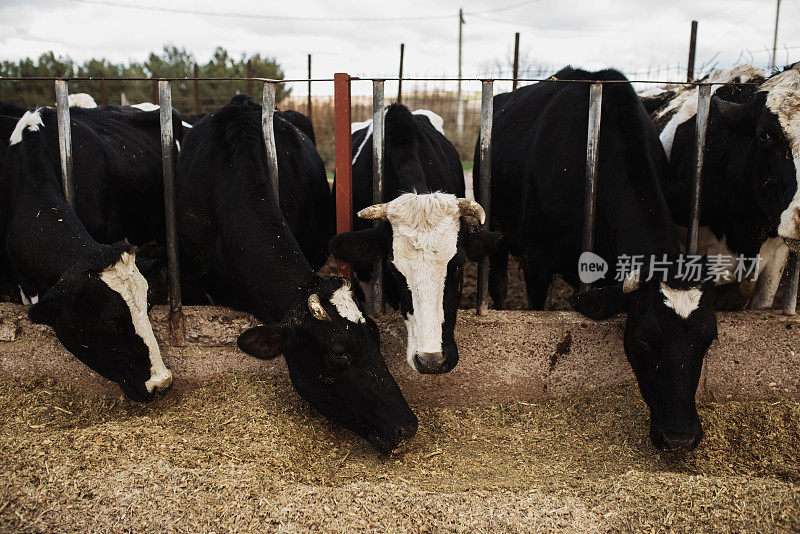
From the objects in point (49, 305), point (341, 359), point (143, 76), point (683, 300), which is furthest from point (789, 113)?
point (143, 76)

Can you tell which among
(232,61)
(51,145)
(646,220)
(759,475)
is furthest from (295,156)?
(232,61)

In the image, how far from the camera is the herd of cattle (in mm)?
3387

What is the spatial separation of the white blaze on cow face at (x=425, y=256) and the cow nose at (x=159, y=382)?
4.67 ft

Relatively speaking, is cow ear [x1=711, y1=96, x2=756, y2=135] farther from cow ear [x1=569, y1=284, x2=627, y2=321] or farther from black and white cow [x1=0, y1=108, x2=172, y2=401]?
black and white cow [x1=0, y1=108, x2=172, y2=401]

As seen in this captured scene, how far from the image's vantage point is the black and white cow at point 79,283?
11.4ft

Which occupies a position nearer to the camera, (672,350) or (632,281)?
(672,350)

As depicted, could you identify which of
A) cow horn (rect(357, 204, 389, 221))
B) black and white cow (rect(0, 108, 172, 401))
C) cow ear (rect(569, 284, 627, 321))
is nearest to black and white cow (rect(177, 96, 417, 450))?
cow horn (rect(357, 204, 389, 221))

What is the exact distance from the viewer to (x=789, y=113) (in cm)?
367

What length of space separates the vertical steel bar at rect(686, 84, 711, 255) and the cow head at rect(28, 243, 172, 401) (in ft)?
11.0

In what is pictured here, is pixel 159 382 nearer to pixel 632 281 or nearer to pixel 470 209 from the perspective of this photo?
pixel 470 209

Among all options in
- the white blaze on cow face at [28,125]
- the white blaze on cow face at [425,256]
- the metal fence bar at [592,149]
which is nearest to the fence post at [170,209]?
the white blaze on cow face at [28,125]

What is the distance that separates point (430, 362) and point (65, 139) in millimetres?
2747

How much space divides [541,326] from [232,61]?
2291cm

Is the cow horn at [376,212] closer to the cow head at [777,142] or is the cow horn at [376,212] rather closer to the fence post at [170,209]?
the fence post at [170,209]
